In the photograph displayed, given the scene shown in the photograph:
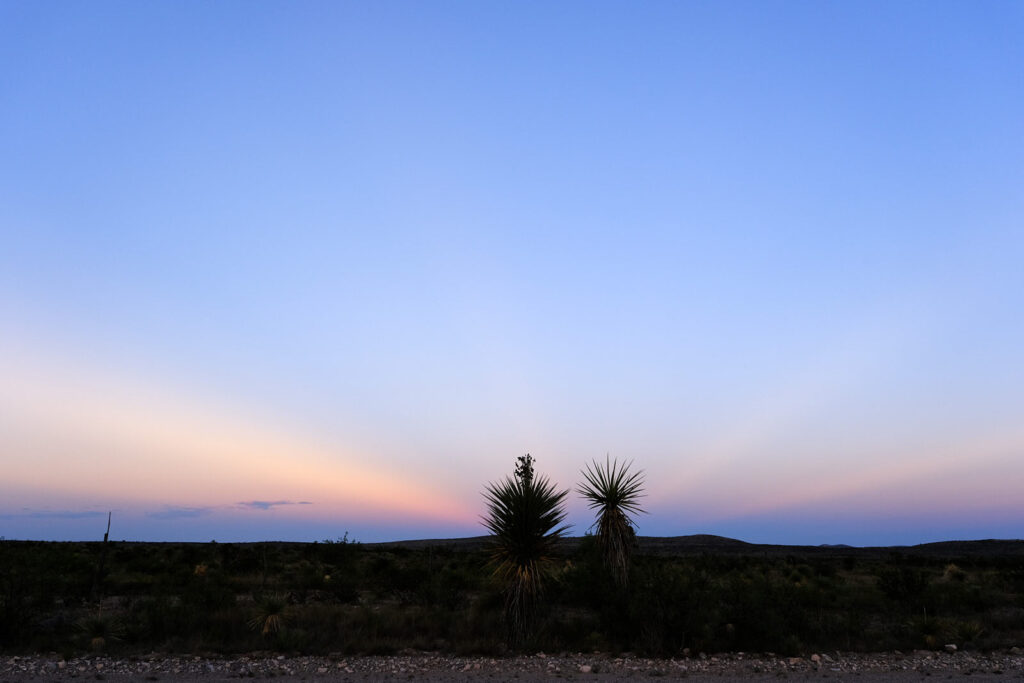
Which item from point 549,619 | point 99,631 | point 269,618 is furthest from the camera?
point 549,619

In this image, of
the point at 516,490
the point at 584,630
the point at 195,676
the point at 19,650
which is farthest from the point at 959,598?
the point at 19,650

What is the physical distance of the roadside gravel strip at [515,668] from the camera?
1272cm

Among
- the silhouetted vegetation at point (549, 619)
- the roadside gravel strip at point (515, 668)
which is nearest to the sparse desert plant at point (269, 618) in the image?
the silhouetted vegetation at point (549, 619)

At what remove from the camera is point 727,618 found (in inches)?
631

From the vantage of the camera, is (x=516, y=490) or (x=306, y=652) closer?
(x=306, y=652)

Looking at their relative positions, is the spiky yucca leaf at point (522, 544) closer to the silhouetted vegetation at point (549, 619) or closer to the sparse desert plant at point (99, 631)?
the silhouetted vegetation at point (549, 619)

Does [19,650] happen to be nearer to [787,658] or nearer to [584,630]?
[584,630]

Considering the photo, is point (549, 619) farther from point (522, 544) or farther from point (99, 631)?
point (99, 631)

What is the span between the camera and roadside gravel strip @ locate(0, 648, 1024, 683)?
12719 mm

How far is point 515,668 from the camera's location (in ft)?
44.5

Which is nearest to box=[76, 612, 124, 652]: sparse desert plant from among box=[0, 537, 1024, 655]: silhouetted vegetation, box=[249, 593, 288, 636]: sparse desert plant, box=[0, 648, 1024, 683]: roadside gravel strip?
box=[0, 537, 1024, 655]: silhouetted vegetation

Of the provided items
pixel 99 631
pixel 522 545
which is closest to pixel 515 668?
pixel 522 545

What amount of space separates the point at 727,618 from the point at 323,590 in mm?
14514

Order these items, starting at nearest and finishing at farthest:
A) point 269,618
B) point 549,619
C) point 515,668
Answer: point 515,668
point 269,618
point 549,619
